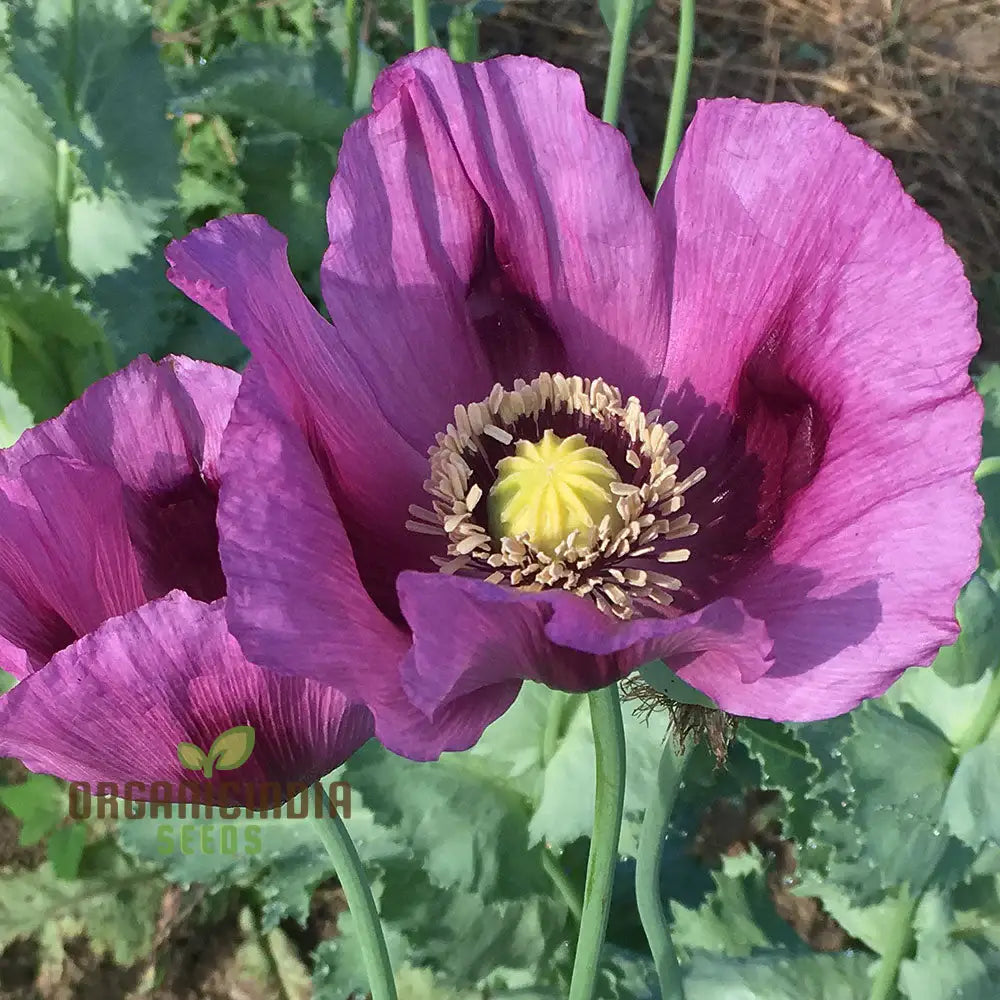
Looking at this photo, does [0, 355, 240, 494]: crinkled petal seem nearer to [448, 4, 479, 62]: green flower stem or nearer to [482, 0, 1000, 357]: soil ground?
[448, 4, 479, 62]: green flower stem

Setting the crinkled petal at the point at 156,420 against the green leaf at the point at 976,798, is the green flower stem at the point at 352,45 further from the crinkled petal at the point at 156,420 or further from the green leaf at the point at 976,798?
the green leaf at the point at 976,798

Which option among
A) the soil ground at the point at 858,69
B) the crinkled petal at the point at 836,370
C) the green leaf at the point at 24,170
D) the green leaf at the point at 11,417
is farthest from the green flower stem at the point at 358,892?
the soil ground at the point at 858,69

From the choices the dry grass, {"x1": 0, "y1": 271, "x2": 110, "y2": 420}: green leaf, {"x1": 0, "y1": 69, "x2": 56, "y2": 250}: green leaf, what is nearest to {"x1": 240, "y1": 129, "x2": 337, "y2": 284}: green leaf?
{"x1": 0, "y1": 69, "x2": 56, "y2": 250}: green leaf

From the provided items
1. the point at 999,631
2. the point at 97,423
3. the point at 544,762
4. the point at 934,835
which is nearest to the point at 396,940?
the point at 544,762

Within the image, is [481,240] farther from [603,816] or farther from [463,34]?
[463,34]

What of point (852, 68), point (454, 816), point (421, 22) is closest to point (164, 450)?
point (454, 816)

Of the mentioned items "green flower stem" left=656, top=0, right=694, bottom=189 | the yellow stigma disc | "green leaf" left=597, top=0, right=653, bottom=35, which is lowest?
the yellow stigma disc
